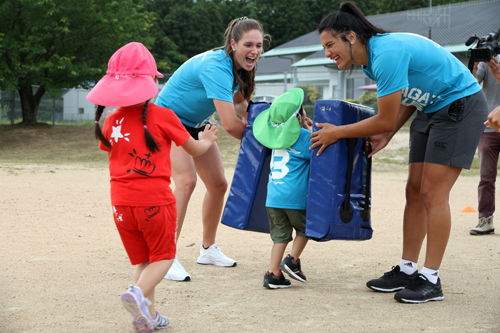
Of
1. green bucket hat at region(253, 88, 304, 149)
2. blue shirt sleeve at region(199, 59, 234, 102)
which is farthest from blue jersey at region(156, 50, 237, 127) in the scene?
green bucket hat at region(253, 88, 304, 149)

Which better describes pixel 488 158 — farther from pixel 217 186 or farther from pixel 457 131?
pixel 217 186

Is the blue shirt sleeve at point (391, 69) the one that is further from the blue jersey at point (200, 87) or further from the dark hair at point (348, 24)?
the blue jersey at point (200, 87)

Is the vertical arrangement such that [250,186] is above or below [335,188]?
below

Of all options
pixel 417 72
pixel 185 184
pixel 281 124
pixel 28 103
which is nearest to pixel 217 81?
pixel 281 124

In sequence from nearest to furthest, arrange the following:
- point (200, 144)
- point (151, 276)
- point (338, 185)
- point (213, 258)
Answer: point (151, 276) → point (200, 144) → point (338, 185) → point (213, 258)

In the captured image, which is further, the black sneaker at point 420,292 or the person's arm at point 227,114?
the person's arm at point 227,114

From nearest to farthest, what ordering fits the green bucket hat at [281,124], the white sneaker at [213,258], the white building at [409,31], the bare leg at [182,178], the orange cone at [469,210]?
the green bucket hat at [281,124], the bare leg at [182,178], the white sneaker at [213,258], the orange cone at [469,210], the white building at [409,31]

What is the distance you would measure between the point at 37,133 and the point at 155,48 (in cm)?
3120

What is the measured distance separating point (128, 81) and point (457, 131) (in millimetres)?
2122

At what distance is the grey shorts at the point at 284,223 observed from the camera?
375 cm

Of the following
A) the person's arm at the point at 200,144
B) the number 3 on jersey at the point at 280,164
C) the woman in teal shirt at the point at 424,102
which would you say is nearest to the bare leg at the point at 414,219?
the woman in teal shirt at the point at 424,102

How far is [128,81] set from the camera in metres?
2.89

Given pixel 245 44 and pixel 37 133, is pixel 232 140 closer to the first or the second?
pixel 37 133

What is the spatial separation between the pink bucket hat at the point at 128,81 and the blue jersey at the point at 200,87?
882 mm
